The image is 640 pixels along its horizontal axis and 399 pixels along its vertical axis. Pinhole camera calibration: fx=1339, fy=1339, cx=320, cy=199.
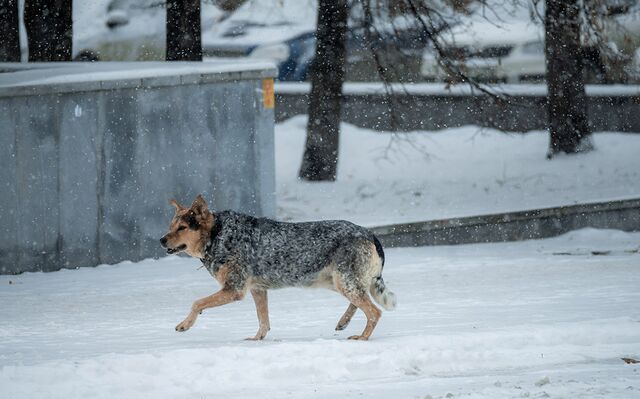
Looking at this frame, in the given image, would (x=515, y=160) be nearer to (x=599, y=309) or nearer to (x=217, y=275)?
(x=599, y=309)

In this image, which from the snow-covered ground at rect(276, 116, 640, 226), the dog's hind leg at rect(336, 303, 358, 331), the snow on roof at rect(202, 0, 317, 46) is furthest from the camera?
the snow on roof at rect(202, 0, 317, 46)

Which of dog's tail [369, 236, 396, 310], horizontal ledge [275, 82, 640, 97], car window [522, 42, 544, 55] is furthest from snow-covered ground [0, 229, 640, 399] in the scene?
car window [522, 42, 544, 55]

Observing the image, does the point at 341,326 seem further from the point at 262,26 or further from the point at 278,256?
the point at 262,26

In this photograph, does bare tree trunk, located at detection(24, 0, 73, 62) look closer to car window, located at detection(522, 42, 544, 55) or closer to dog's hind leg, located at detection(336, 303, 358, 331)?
car window, located at detection(522, 42, 544, 55)

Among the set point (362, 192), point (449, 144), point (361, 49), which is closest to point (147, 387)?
point (362, 192)

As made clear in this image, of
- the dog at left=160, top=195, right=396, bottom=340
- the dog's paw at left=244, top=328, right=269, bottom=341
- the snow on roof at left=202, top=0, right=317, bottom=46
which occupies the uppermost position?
the snow on roof at left=202, top=0, right=317, bottom=46

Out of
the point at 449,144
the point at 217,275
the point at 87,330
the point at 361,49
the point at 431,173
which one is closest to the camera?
the point at 217,275

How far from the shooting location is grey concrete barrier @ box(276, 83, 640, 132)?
23750 mm

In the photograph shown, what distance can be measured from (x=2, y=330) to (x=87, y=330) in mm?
708

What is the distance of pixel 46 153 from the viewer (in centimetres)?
1471

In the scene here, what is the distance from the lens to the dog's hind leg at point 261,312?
10.3m

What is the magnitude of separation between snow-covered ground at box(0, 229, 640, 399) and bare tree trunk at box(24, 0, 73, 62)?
18.0 feet

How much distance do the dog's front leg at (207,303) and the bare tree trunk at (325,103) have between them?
10.7 metres

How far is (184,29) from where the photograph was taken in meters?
19.2
